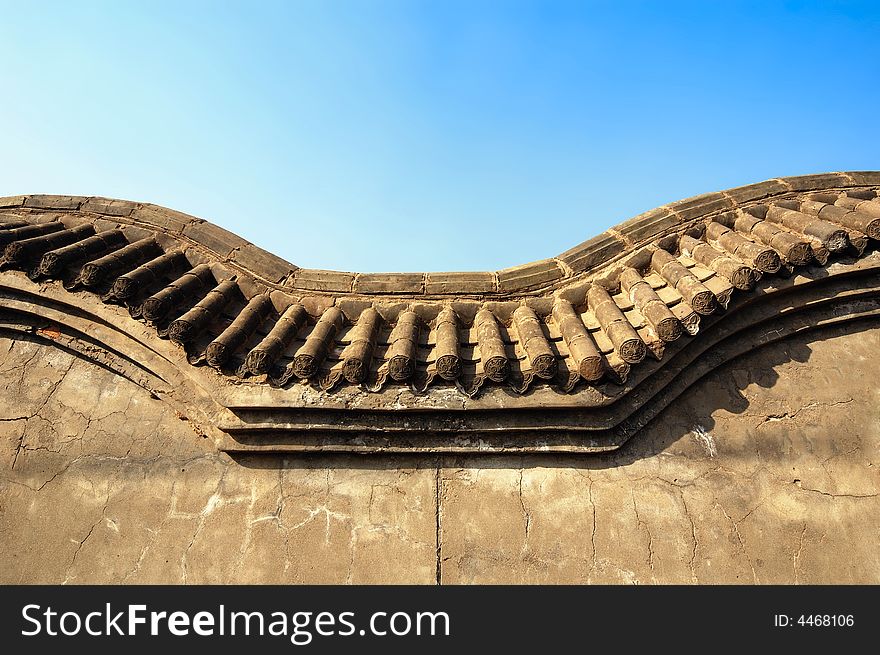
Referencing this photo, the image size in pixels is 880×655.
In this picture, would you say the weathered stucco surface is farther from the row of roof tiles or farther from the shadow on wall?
the row of roof tiles

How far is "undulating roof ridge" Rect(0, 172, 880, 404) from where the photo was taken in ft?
13.2

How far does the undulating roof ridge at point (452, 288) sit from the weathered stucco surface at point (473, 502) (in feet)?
2.37

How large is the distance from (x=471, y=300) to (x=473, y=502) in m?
1.88

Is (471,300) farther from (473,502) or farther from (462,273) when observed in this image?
(473,502)

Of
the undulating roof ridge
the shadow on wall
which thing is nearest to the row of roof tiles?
the undulating roof ridge

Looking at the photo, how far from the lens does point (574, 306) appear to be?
4863 mm

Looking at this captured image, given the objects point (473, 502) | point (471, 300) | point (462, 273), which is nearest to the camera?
point (473, 502)

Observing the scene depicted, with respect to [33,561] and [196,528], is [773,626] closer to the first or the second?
[196,528]

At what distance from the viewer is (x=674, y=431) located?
13.8 feet

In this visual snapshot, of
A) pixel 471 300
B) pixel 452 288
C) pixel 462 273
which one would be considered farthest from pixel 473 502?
pixel 462 273

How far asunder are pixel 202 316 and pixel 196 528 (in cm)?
164

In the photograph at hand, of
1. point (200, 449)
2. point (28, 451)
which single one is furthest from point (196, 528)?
point (28, 451)

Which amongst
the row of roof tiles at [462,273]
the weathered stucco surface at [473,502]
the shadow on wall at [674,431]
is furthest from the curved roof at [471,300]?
the weathered stucco surface at [473,502]

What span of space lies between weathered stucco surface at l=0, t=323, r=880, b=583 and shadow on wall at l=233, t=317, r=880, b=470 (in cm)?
1
